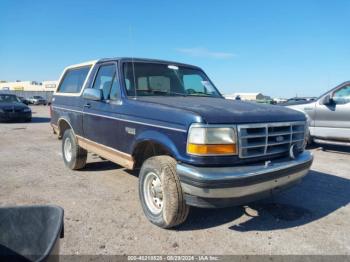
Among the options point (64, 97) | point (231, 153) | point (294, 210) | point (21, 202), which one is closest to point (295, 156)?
point (294, 210)

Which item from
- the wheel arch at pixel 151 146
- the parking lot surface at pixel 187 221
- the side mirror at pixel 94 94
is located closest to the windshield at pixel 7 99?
the parking lot surface at pixel 187 221

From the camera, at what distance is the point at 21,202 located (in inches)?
167

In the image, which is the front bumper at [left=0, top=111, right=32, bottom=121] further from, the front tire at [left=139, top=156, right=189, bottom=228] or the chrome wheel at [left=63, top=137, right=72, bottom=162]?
the front tire at [left=139, top=156, right=189, bottom=228]

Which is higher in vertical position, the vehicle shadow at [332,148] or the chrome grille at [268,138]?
the chrome grille at [268,138]

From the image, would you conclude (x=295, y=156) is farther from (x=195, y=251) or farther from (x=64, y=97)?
(x=64, y=97)

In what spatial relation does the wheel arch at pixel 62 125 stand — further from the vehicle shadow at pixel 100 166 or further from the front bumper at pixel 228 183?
the front bumper at pixel 228 183

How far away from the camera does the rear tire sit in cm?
570

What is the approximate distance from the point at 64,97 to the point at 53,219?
4.61 meters

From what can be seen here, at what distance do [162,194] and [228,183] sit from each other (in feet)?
2.87

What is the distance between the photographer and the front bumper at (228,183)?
2945mm

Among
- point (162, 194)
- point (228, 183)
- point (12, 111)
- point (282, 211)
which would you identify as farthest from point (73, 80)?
point (12, 111)

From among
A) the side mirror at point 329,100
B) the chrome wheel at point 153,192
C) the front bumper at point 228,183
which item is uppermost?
the side mirror at point 329,100

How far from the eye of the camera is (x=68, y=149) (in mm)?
6137

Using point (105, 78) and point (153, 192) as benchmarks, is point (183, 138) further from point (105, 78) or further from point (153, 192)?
point (105, 78)
